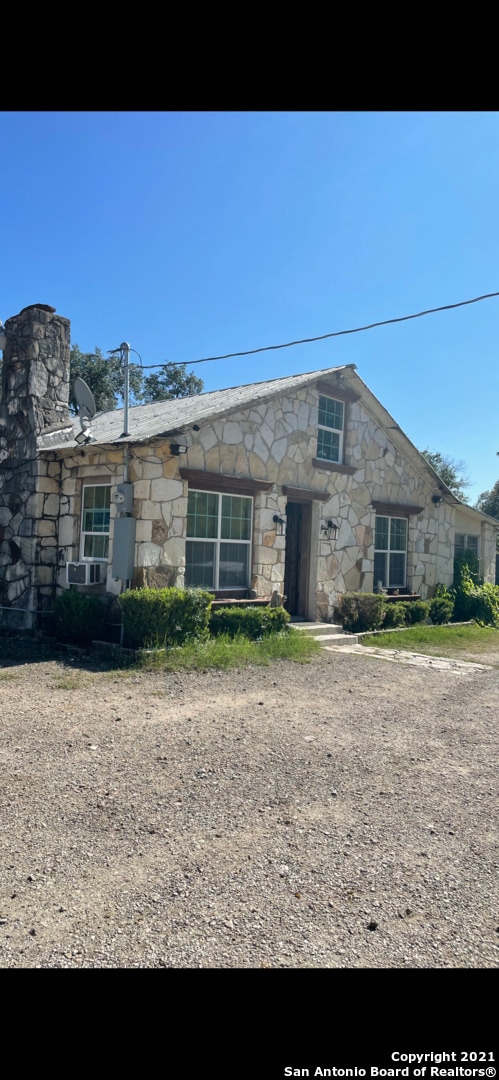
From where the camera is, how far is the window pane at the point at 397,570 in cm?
1606

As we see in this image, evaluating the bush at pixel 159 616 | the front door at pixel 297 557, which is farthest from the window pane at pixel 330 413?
the bush at pixel 159 616

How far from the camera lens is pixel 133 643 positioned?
9.67m

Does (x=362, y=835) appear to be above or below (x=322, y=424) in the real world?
below

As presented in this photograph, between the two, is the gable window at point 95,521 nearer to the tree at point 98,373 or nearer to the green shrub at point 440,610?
A: the green shrub at point 440,610

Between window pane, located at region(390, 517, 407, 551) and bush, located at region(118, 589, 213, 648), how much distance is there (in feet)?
24.3

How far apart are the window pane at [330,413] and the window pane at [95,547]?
559 cm

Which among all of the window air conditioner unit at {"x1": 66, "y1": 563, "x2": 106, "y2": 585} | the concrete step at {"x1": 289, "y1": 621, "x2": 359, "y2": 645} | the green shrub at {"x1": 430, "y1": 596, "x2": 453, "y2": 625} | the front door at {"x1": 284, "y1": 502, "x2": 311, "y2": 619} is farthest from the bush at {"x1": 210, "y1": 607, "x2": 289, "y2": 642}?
the green shrub at {"x1": 430, "y1": 596, "x2": 453, "y2": 625}

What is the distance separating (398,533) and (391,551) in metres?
0.58
